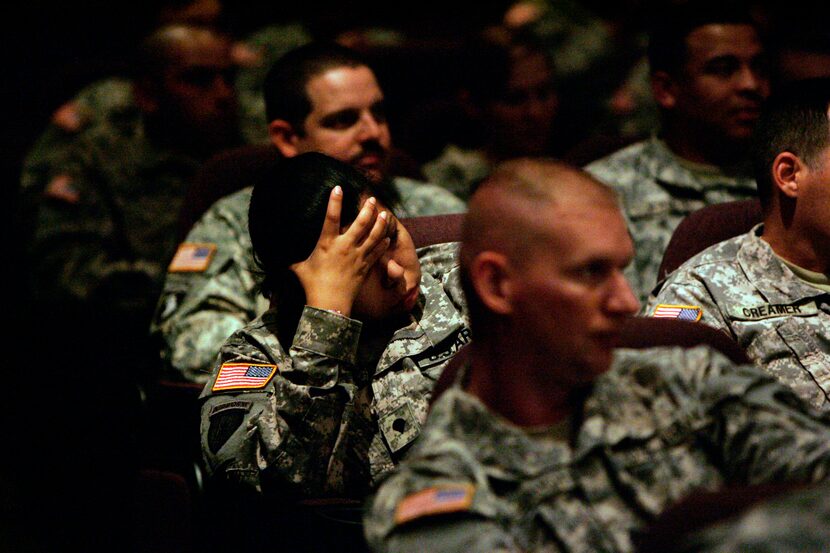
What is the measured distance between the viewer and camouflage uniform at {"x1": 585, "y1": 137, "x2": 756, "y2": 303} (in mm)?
3227

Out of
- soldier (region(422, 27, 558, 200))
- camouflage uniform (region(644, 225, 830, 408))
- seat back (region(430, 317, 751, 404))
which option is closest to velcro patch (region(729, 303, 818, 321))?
camouflage uniform (region(644, 225, 830, 408))

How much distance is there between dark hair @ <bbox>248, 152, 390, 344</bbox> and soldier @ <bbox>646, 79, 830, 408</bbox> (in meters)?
0.68

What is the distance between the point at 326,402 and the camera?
1981 mm

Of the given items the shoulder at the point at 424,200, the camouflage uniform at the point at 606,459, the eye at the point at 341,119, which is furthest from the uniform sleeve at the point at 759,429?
the eye at the point at 341,119

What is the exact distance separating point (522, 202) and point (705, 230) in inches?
45.8

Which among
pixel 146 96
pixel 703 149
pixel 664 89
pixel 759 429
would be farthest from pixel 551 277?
pixel 146 96

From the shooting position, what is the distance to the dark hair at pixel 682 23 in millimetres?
3365

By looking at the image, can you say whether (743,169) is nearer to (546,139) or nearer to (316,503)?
(546,139)

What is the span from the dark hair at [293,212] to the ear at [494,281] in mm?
628

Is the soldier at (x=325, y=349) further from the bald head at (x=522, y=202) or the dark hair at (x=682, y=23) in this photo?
the dark hair at (x=682, y=23)

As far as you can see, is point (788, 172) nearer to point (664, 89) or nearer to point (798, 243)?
point (798, 243)

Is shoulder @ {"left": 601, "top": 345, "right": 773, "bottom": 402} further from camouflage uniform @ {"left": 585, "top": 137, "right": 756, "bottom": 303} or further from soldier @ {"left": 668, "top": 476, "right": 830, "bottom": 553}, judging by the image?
camouflage uniform @ {"left": 585, "top": 137, "right": 756, "bottom": 303}

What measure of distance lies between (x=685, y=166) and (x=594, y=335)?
2038mm

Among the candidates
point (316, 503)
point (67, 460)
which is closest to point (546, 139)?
point (67, 460)
